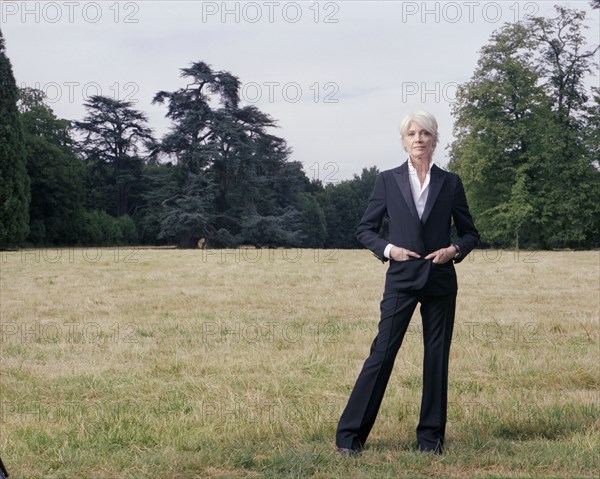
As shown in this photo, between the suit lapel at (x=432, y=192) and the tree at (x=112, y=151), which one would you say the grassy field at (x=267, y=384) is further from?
the tree at (x=112, y=151)

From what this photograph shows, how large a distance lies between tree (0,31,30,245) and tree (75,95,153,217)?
9905 mm

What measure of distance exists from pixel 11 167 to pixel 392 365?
39213 millimetres

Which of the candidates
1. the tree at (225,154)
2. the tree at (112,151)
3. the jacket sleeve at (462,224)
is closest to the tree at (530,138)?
the tree at (225,154)

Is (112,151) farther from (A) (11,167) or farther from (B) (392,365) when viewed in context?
(B) (392,365)

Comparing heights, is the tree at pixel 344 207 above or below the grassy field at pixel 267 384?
above

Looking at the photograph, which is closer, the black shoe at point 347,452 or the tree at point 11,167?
the black shoe at point 347,452

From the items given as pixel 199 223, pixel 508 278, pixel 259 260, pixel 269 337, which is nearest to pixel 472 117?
pixel 199 223

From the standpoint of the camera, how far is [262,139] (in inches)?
1833

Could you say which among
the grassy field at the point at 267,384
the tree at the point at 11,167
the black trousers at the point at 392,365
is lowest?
the grassy field at the point at 267,384

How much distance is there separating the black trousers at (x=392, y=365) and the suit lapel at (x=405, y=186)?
56 cm

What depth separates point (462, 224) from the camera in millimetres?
5223

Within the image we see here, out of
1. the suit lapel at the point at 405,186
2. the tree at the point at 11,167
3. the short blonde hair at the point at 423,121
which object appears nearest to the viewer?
the short blonde hair at the point at 423,121

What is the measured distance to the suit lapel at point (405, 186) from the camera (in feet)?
16.4

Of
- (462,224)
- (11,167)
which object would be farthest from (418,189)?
(11,167)
